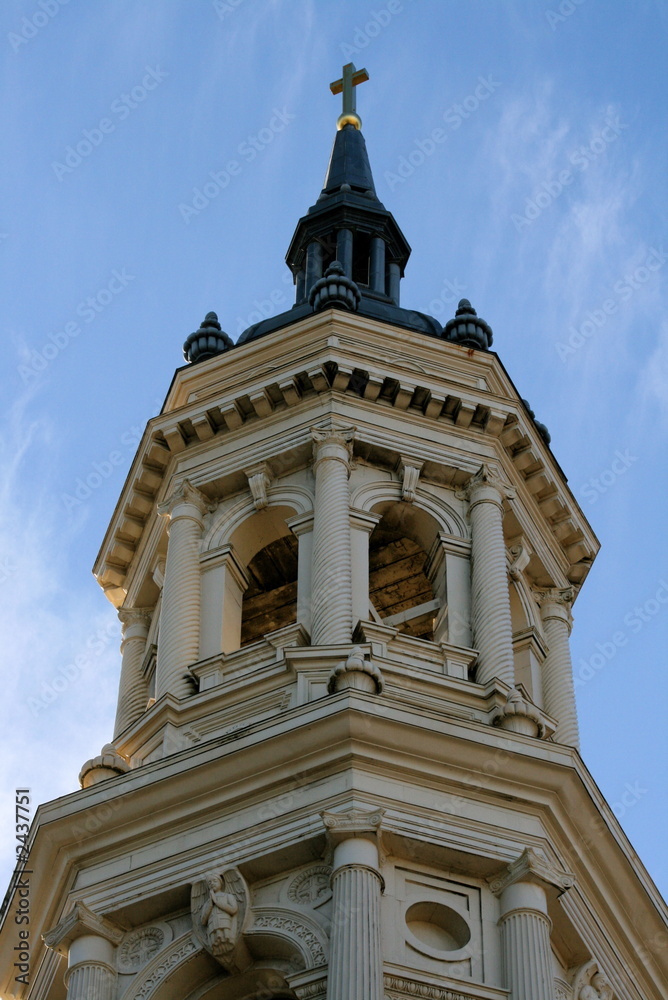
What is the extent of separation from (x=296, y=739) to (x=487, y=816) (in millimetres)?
2682

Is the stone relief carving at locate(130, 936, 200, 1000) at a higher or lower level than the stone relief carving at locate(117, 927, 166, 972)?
lower

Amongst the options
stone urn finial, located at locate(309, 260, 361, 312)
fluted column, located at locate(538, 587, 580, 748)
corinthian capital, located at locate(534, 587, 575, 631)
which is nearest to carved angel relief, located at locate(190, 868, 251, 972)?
fluted column, located at locate(538, 587, 580, 748)

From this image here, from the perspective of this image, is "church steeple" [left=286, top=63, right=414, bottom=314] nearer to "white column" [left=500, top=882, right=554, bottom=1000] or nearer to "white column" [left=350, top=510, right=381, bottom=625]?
"white column" [left=350, top=510, right=381, bottom=625]

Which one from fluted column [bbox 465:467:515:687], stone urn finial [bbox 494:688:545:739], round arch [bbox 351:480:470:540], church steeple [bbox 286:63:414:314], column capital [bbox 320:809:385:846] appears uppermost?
church steeple [bbox 286:63:414:314]

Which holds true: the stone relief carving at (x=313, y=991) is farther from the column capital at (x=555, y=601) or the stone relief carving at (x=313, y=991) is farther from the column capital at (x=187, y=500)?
the column capital at (x=555, y=601)

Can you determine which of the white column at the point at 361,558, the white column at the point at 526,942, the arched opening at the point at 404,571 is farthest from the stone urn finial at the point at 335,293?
the white column at the point at 526,942

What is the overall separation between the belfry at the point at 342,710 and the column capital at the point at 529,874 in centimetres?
4

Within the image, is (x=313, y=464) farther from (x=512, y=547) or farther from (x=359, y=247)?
(x=359, y=247)

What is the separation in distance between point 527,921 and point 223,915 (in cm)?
383

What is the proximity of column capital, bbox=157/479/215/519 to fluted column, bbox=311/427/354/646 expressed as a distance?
6.58 ft

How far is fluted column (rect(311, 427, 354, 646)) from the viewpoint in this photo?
35.2 meters

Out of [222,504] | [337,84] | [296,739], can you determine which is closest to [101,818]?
[296,739]

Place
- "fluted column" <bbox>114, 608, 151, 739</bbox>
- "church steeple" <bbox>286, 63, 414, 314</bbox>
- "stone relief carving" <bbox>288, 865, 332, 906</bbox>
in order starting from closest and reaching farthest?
"stone relief carving" <bbox>288, 865, 332, 906</bbox> → "fluted column" <bbox>114, 608, 151, 739</bbox> → "church steeple" <bbox>286, 63, 414, 314</bbox>

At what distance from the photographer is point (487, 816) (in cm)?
3219
